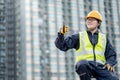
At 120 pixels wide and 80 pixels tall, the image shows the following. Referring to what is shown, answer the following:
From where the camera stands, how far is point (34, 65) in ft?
442

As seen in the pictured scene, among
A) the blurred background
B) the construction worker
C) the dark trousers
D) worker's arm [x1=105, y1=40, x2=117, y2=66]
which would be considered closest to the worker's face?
the construction worker

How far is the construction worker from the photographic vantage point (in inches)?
424

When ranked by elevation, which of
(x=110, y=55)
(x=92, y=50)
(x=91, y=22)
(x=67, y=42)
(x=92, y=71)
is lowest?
(x=92, y=71)

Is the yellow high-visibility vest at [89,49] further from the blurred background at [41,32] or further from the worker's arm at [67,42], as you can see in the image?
the blurred background at [41,32]

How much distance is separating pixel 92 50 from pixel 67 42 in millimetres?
701

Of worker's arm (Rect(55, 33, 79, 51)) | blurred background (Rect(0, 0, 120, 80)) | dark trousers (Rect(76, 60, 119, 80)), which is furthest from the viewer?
blurred background (Rect(0, 0, 120, 80))

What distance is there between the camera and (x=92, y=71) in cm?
1092

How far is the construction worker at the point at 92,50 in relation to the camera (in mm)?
10758

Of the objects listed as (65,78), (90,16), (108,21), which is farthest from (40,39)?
(90,16)

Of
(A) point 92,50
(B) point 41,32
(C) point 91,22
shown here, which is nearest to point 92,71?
(A) point 92,50

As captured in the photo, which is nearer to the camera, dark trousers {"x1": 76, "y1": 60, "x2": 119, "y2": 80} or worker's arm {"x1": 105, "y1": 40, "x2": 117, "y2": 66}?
dark trousers {"x1": 76, "y1": 60, "x2": 119, "y2": 80}

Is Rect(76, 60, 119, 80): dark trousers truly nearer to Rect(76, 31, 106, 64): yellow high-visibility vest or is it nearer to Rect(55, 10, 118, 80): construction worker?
Rect(55, 10, 118, 80): construction worker

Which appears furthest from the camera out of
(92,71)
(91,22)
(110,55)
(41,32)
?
(41,32)

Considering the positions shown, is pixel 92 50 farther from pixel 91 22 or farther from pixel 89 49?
pixel 91 22
